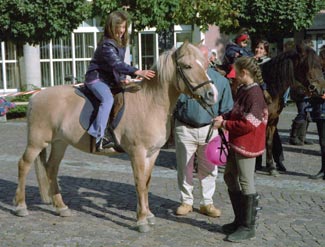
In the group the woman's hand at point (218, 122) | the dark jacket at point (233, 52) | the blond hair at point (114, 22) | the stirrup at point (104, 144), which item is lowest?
the stirrup at point (104, 144)

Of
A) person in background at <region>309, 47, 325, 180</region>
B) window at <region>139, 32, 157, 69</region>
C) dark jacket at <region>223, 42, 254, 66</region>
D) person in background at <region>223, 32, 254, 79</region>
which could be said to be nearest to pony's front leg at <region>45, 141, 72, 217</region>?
person in background at <region>223, 32, 254, 79</region>

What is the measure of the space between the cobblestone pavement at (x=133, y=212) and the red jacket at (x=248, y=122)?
993 mm

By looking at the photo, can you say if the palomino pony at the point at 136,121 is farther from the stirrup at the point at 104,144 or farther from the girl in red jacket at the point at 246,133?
the girl in red jacket at the point at 246,133

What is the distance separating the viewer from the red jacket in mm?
5430

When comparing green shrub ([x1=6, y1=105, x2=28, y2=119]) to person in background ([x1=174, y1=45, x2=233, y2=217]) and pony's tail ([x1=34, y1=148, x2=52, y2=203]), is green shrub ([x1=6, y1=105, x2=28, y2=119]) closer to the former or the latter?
pony's tail ([x1=34, y1=148, x2=52, y2=203])

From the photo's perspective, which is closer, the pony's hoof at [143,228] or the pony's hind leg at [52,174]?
the pony's hoof at [143,228]

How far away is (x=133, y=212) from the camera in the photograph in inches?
269

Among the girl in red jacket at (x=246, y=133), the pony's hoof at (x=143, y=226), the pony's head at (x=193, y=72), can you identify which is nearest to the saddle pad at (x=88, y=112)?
the pony's head at (x=193, y=72)

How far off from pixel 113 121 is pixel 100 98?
29 centimetres

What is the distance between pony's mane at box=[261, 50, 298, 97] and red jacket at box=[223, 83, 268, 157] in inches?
126

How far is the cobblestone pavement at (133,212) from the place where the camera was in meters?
5.79

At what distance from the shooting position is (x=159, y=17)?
52.6ft

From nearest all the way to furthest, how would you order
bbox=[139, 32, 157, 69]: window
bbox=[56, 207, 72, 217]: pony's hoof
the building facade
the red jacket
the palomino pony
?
1. the red jacket
2. the palomino pony
3. bbox=[56, 207, 72, 217]: pony's hoof
4. the building facade
5. bbox=[139, 32, 157, 69]: window

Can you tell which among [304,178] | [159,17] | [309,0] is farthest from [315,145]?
[309,0]
